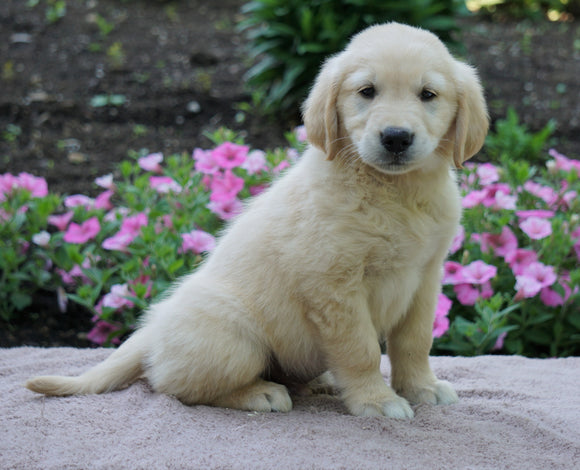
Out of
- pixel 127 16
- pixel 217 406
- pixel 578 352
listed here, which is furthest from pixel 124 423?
pixel 127 16

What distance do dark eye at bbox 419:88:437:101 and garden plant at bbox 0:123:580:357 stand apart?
1365mm

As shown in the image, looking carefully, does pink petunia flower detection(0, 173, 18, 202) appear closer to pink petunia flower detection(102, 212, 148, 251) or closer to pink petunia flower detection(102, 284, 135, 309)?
pink petunia flower detection(102, 212, 148, 251)

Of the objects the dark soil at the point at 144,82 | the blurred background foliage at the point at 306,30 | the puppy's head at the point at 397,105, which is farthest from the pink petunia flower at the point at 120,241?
the blurred background foliage at the point at 306,30

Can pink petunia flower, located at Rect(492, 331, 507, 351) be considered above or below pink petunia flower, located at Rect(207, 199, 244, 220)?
below

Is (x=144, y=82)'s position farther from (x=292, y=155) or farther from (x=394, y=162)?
(x=394, y=162)

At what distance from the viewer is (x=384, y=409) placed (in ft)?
9.47

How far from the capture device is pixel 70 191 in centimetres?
557

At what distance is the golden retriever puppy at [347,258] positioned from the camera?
9.02 ft

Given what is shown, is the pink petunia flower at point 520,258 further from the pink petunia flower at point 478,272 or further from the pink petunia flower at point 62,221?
the pink petunia flower at point 62,221

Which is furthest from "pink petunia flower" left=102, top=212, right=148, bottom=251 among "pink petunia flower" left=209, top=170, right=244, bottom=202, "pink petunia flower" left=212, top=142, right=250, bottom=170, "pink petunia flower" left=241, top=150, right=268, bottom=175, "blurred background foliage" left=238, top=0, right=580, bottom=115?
"blurred background foliage" left=238, top=0, right=580, bottom=115

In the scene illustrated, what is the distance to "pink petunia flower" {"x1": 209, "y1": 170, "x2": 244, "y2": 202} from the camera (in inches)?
174

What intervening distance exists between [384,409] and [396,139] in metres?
1.08

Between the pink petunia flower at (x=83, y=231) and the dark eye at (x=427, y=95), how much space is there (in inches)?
96.1

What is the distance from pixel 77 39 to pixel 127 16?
0.99 metres
